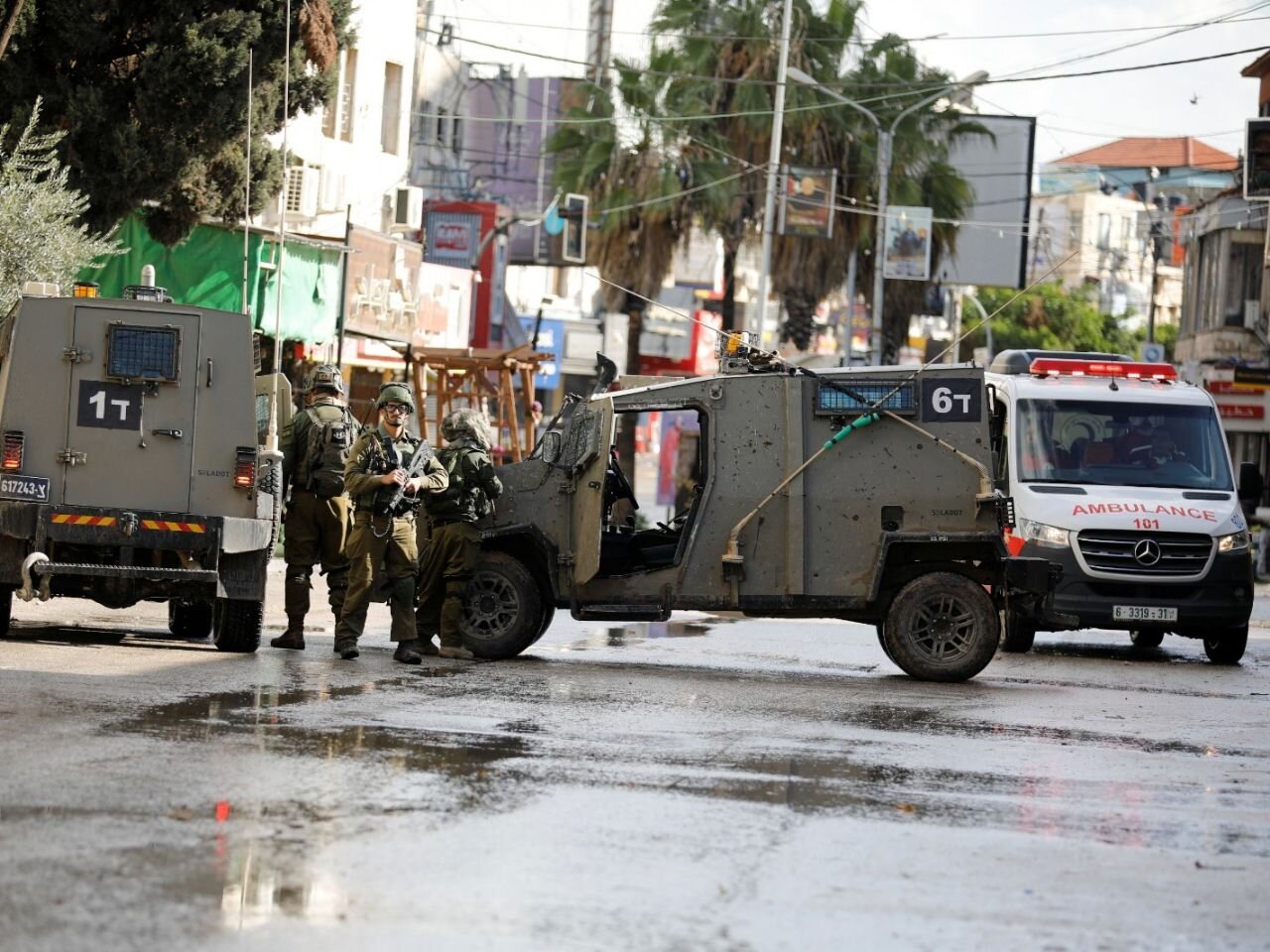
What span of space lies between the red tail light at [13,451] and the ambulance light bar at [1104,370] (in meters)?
8.55

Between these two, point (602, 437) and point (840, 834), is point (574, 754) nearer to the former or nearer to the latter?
point (840, 834)

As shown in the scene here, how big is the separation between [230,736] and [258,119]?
47.9 feet

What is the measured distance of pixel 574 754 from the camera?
9.09m

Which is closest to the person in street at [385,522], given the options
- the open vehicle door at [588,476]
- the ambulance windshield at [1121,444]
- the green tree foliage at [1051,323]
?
the open vehicle door at [588,476]

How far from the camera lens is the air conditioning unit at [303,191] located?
101 feet

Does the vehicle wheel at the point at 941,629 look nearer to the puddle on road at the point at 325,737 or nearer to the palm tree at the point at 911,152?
the puddle on road at the point at 325,737

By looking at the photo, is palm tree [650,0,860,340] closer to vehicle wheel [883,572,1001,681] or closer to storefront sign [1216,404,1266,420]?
storefront sign [1216,404,1266,420]

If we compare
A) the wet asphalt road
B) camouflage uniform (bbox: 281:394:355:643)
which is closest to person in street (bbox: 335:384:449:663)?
the wet asphalt road

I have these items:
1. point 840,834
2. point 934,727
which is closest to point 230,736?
point 840,834

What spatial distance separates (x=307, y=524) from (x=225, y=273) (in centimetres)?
1353

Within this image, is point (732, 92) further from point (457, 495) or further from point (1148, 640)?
point (457, 495)

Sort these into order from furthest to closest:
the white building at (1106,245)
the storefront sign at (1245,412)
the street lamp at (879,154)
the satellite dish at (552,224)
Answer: the white building at (1106,245)
the satellite dish at (552,224)
the storefront sign at (1245,412)
the street lamp at (879,154)

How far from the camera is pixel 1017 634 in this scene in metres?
17.2

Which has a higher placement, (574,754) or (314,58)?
(314,58)
